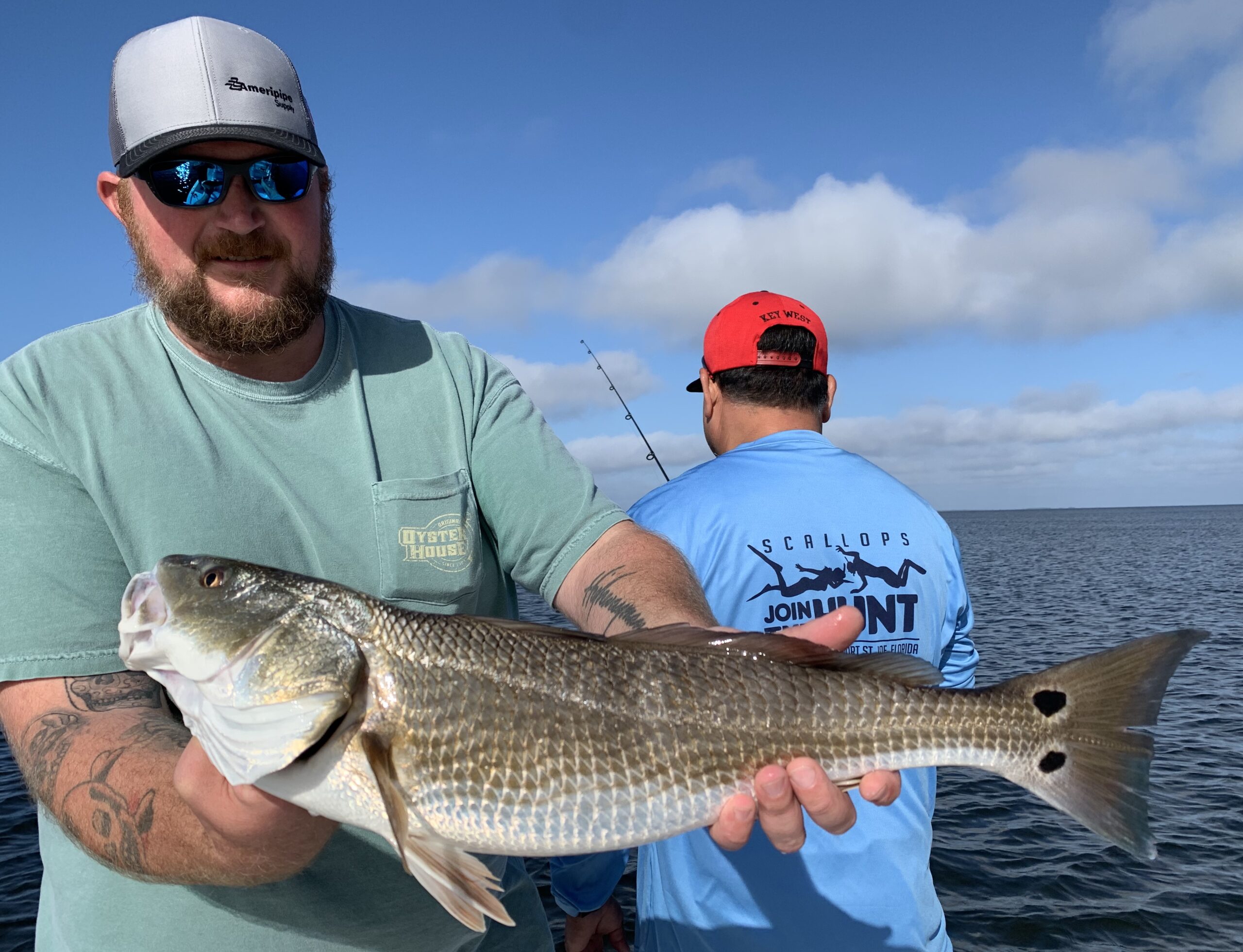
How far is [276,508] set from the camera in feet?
9.75

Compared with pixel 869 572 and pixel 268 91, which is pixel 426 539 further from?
pixel 869 572

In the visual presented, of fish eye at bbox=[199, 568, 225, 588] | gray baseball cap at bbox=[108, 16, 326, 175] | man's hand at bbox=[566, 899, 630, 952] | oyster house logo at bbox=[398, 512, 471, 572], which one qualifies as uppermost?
gray baseball cap at bbox=[108, 16, 326, 175]

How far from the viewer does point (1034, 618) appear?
3130 centimetres

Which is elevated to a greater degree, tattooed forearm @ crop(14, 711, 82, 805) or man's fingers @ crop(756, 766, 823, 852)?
tattooed forearm @ crop(14, 711, 82, 805)

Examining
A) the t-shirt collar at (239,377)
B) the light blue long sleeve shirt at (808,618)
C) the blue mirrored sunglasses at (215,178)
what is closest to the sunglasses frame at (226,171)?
the blue mirrored sunglasses at (215,178)

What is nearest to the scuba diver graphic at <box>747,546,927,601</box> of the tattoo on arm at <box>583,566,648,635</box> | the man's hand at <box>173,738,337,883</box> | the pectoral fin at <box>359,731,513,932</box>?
the tattoo on arm at <box>583,566,648,635</box>

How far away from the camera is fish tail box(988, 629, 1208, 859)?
9.23 feet

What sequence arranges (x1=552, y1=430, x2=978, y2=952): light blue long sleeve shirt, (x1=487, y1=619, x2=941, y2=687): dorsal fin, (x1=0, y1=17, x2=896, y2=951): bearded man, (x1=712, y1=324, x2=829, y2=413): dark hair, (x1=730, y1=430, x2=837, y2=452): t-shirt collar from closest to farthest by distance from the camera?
(x1=0, y1=17, x2=896, y2=951): bearded man < (x1=487, y1=619, x2=941, y2=687): dorsal fin < (x1=552, y1=430, x2=978, y2=952): light blue long sleeve shirt < (x1=730, y1=430, x2=837, y2=452): t-shirt collar < (x1=712, y1=324, x2=829, y2=413): dark hair

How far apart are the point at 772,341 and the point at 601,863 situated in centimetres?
307

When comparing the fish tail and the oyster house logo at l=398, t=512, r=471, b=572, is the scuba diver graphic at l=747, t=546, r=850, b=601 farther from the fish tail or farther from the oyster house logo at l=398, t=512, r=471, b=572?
the oyster house logo at l=398, t=512, r=471, b=572

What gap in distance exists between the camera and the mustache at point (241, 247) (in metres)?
3.04

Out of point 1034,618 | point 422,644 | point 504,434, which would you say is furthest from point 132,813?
point 1034,618

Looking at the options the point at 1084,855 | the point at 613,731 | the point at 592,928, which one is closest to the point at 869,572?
the point at 613,731

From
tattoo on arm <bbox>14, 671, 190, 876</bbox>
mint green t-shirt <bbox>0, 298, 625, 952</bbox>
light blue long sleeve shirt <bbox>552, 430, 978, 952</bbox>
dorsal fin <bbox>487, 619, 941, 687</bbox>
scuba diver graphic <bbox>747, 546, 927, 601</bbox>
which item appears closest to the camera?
tattoo on arm <bbox>14, 671, 190, 876</bbox>
